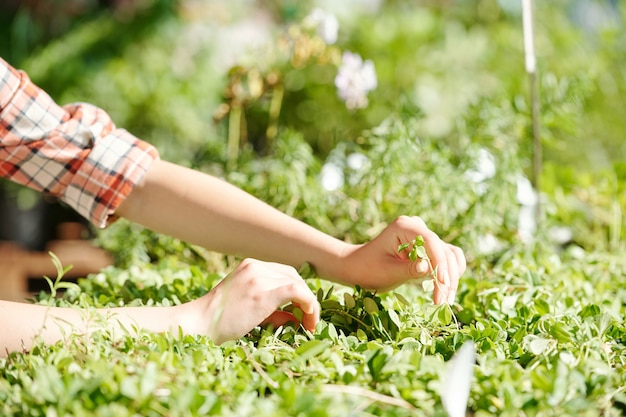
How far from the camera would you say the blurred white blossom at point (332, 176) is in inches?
67.9

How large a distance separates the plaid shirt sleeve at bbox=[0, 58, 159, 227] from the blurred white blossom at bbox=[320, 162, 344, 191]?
0.50 meters

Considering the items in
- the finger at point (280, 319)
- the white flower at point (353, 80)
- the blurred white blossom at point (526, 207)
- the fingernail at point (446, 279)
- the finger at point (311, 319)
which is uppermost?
the white flower at point (353, 80)

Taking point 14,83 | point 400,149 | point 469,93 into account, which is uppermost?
point 14,83

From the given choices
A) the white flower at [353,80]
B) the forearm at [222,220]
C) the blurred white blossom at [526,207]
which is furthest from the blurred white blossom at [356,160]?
the forearm at [222,220]

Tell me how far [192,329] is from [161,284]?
0.38 m

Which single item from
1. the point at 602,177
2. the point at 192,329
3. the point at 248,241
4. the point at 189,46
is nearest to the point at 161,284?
the point at 248,241

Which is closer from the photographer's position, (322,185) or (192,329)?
(192,329)

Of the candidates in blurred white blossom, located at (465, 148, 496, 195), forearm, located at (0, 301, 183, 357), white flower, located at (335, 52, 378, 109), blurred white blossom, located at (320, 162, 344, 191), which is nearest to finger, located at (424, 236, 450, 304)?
forearm, located at (0, 301, 183, 357)

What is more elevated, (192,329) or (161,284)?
(192,329)

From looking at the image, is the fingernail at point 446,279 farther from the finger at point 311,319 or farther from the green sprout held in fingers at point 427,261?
the finger at point 311,319

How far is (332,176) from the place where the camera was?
1742 millimetres

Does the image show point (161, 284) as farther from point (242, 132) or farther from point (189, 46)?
point (189, 46)

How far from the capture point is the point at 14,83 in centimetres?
127

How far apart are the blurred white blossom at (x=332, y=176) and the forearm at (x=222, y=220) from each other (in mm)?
494
